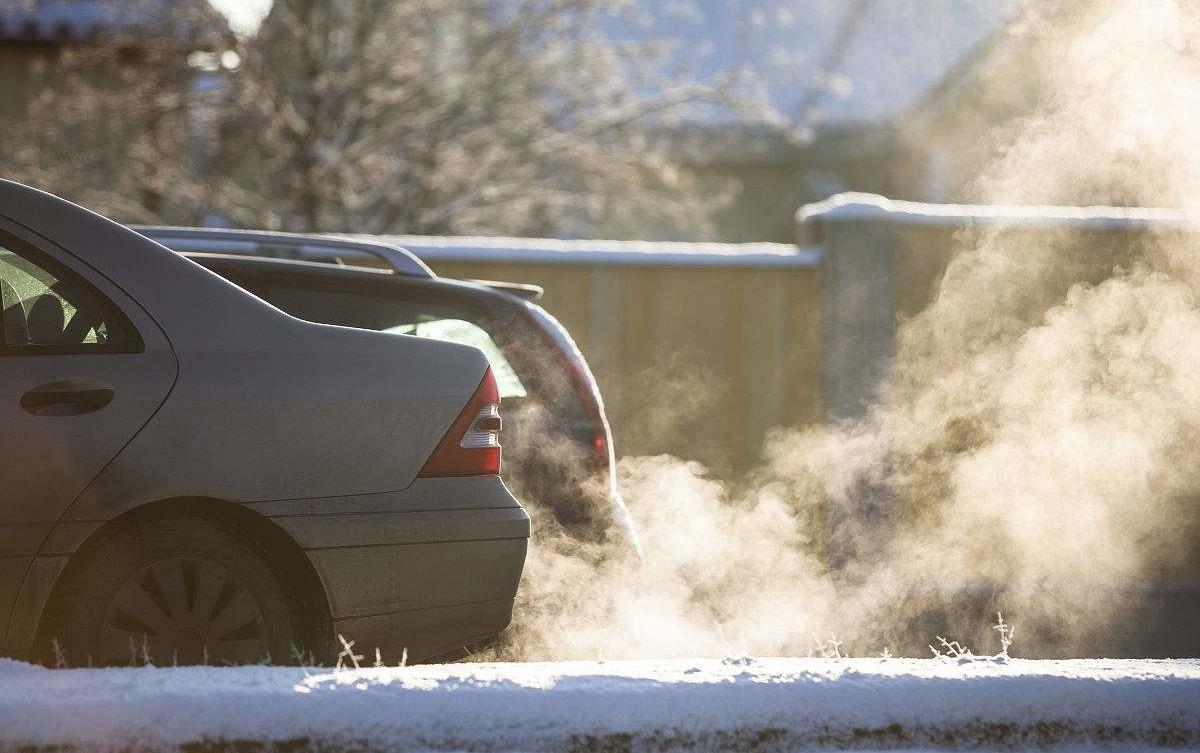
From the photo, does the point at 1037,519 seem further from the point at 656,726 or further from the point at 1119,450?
the point at 656,726

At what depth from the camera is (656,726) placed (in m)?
3.22

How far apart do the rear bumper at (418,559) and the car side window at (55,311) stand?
2.15ft

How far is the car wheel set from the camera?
11.5 feet

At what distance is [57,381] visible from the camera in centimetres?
355

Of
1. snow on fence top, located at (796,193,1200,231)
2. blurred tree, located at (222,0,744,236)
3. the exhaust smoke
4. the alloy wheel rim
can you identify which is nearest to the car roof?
the alloy wheel rim

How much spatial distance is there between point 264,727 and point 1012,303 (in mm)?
6032

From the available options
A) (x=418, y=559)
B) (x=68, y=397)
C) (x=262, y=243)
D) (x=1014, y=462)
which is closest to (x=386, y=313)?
(x=262, y=243)

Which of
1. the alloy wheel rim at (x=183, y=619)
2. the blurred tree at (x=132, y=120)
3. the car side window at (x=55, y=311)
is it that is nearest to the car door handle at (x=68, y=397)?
the car side window at (x=55, y=311)

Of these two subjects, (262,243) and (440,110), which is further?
(440,110)

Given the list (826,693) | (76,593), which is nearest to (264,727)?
(76,593)

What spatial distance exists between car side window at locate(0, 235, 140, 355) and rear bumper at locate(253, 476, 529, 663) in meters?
0.66

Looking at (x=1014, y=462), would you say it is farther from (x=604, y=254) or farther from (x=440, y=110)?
(x=440, y=110)

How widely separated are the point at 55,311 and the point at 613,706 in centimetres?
190

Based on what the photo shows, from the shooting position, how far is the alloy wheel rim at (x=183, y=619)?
3539mm
